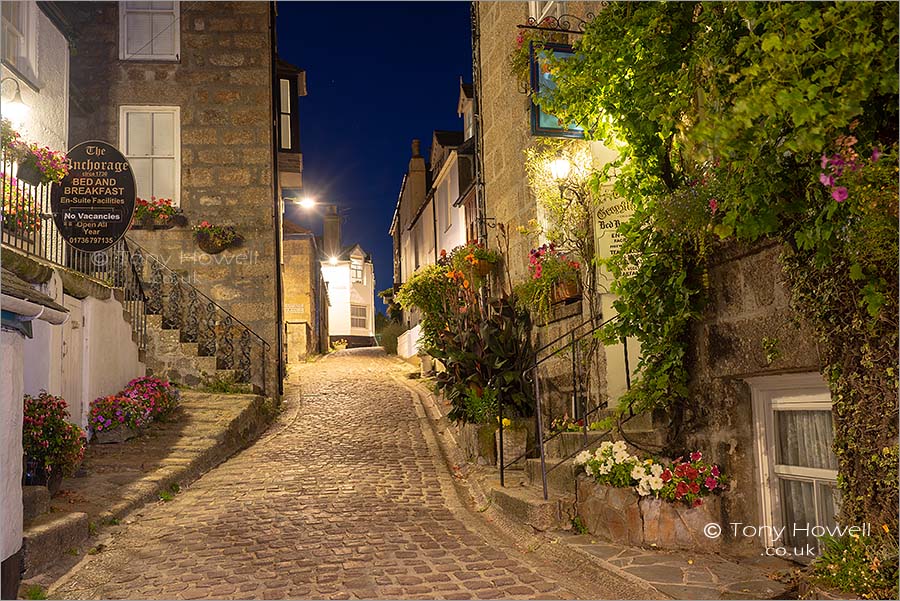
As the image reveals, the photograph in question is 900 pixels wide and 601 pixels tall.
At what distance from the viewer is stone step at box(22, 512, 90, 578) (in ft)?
18.7

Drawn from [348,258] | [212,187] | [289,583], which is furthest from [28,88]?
[348,258]

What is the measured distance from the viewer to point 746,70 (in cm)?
426

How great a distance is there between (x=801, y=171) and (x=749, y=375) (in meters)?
1.63

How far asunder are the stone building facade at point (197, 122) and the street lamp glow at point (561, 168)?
24.7ft

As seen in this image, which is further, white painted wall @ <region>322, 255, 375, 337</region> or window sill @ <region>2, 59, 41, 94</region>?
white painted wall @ <region>322, 255, 375, 337</region>

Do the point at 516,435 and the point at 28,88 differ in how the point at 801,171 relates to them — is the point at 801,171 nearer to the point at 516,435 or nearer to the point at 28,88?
the point at 516,435

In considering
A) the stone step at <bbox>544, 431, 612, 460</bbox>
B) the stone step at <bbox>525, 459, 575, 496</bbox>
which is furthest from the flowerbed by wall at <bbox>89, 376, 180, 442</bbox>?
the stone step at <bbox>544, 431, 612, 460</bbox>

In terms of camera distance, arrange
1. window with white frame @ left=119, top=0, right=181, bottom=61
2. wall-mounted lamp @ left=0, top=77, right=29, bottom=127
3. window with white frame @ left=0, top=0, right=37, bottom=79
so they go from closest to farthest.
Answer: wall-mounted lamp @ left=0, top=77, right=29, bottom=127 → window with white frame @ left=0, top=0, right=37, bottom=79 → window with white frame @ left=119, top=0, right=181, bottom=61

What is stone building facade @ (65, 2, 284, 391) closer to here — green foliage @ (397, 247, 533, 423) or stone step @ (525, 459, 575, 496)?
green foliage @ (397, 247, 533, 423)

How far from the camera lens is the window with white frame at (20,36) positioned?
11.5m

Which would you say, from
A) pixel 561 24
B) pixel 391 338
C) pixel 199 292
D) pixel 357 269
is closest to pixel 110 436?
pixel 199 292

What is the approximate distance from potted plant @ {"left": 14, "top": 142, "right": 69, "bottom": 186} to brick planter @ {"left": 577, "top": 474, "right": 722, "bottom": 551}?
347 inches

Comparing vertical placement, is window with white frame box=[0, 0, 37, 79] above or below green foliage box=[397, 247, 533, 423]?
above

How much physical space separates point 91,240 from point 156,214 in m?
4.75
